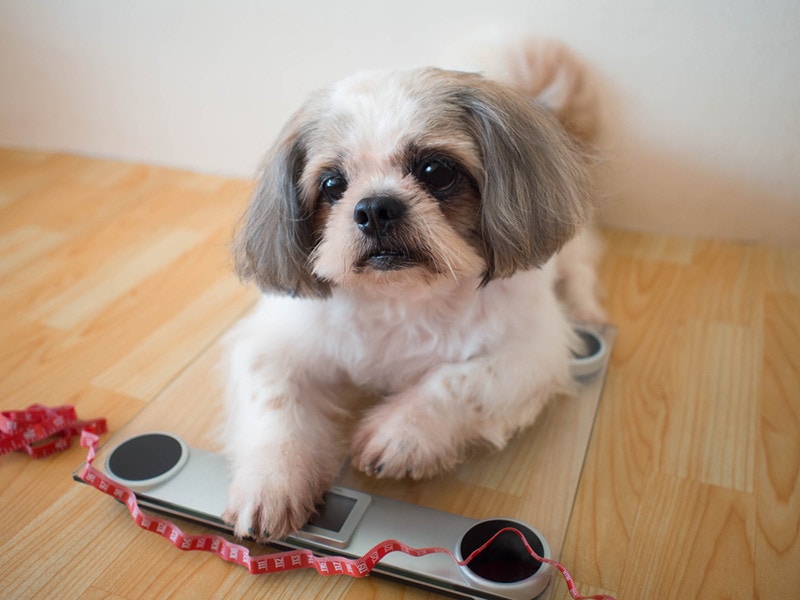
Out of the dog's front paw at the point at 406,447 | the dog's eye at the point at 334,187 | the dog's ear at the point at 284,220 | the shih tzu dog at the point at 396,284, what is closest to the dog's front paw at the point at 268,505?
the shih tzu dog at the point at 396,284

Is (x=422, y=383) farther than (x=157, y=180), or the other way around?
(x=157, y=180)

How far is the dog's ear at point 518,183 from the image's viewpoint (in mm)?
1290

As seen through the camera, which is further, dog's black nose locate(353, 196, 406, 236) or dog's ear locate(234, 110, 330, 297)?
dog's ear locate(234, 110, 330, 297)

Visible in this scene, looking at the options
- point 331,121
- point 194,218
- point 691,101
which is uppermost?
point 331,121

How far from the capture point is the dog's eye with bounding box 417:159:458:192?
4.23 feet

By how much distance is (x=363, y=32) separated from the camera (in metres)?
2.33

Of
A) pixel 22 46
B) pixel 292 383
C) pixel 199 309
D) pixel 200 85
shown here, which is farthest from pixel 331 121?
pixel 22 46

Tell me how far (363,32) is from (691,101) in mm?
968

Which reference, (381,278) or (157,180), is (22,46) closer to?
(157,180)

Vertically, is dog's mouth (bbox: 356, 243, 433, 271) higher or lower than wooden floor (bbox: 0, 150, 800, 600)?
higher

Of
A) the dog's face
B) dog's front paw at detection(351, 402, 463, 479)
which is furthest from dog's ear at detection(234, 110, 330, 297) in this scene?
dog's front paw at detection(351, 402, 463, 479)

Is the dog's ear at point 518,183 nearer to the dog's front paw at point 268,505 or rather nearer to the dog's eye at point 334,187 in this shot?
the dog's eye at point 334,187

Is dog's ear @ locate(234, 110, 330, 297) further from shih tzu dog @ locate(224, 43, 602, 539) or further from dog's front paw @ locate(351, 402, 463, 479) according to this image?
dog's front paw @ locate(351, 402, 463, 479)

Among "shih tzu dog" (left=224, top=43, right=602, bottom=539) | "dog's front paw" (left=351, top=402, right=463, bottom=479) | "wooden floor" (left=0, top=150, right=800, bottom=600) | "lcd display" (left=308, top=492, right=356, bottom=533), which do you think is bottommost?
"wooden floor" (left=0, top=150, right=800, bottom=600)
